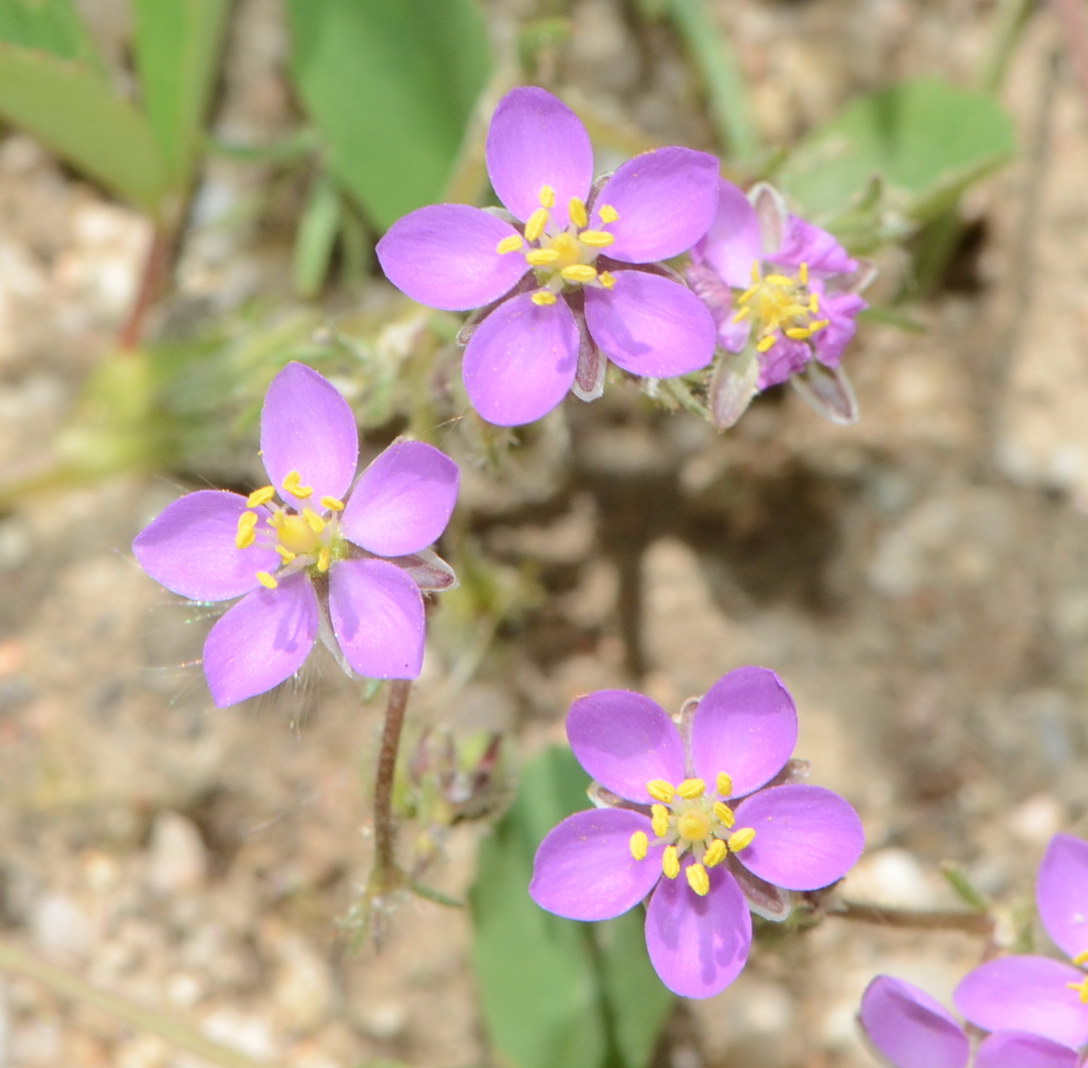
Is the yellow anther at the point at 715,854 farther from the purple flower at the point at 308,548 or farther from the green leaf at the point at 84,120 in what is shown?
the green leaf at the point at 84,120

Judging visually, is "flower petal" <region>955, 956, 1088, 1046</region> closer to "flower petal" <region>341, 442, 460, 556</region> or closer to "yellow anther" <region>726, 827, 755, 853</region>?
"yellow anther" <region>726, 827, 755, 853</region>

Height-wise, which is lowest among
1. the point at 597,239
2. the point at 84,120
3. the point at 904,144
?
the point at 84,120

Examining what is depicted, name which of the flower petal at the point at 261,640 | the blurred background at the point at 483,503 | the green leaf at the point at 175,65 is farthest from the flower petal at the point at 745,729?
the green leaf at the point at 175,65

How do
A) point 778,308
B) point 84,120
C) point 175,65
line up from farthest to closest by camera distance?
point 175,65
point 84,120
point 778,308

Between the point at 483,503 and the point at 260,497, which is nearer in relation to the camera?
the point at 260,497

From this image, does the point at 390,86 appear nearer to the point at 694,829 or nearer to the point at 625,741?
the point at 625,741

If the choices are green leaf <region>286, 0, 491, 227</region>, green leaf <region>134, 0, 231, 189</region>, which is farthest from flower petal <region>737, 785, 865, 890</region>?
green leaf <region>134, 0, 231, 189</region>

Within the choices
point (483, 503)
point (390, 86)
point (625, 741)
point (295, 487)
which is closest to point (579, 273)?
point (295, 487)
